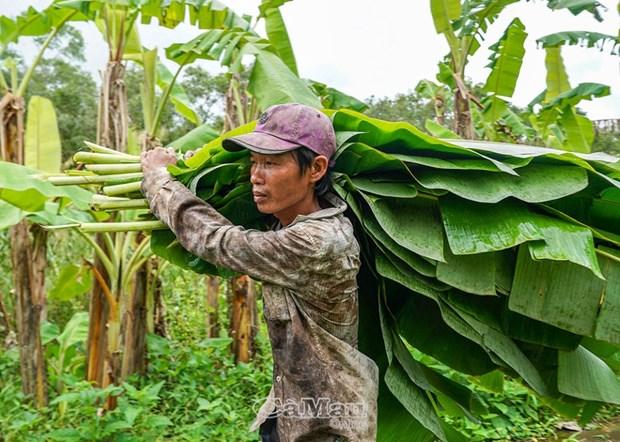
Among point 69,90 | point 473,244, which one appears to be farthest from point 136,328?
point 69,90

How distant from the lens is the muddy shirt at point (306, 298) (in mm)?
1203

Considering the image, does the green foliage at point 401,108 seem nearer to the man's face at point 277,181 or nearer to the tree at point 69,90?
the tree at point 69,90

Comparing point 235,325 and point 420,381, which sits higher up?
point 420,381

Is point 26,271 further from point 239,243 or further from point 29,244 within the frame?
point 239,243

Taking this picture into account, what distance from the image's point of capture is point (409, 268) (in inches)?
49.4

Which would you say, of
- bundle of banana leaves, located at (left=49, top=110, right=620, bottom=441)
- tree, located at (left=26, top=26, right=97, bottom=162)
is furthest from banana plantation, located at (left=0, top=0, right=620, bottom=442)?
tree, located at (left=26, top=26, right=97, bottom=162)

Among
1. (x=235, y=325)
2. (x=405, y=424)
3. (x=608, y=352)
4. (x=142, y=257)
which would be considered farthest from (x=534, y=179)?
(x=235, y=325)

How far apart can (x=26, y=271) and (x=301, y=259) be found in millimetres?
2342

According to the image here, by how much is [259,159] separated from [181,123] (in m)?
16.7

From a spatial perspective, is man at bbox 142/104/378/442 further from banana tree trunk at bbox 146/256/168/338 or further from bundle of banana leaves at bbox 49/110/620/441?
banana tree trunk at bbox 146/256/168/338

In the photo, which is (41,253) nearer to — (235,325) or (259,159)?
(235,325)

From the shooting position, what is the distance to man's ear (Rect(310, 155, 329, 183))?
1237mm

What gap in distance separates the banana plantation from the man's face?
11 cm

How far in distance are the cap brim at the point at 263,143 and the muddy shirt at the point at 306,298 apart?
0.51 ft
